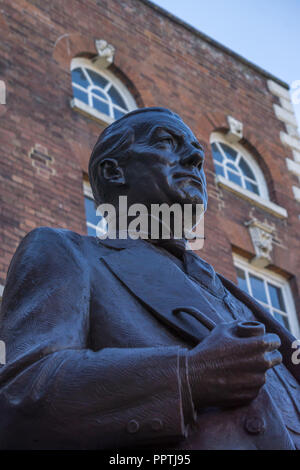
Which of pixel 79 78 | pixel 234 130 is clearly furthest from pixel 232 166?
pixel 79 78

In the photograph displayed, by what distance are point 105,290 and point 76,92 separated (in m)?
9.95

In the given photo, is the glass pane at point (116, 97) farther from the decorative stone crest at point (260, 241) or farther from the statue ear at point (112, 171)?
the statue ear at point (112, 171)

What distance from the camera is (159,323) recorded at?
2.84 m

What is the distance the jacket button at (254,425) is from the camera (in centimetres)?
255

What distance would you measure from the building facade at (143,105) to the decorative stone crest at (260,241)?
0.05ft

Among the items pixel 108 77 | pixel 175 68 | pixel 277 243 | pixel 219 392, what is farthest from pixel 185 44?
pixel 219 392

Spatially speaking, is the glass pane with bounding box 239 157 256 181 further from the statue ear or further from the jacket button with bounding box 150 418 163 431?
the jacket button with bounding box 150 418 163 431

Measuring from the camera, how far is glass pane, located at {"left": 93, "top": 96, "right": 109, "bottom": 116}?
12841 mm

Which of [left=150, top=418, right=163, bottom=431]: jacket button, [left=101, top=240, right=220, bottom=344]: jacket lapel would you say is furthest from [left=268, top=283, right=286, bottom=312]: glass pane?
[left=150, top=418, right=163, bottom=431]: jacket button

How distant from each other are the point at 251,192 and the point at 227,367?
11398 mm

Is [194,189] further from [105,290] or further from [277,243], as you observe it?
[277,243]

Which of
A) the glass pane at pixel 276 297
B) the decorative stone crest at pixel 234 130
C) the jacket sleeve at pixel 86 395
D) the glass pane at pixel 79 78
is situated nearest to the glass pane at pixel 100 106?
the glass pane at pixel 79 78

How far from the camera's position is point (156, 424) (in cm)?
244

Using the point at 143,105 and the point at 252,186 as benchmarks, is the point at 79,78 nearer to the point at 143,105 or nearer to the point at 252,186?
the point at 143,105
